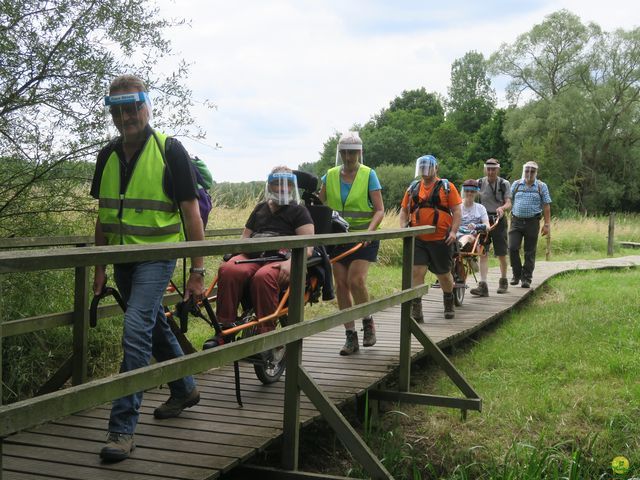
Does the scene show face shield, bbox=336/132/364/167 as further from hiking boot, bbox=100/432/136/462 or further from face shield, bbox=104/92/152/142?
hiking boot, bbox=100/432/136/462

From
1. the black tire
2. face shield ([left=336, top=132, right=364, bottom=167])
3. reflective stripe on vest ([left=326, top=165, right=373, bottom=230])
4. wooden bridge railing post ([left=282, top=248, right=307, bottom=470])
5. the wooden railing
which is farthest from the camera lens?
reflective stripe on vest ([left=326, top=165, right=373, bottom=230])

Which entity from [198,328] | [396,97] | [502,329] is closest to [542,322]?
[502,329]

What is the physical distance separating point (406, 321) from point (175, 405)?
2153 mm

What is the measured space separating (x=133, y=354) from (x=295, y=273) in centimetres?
99

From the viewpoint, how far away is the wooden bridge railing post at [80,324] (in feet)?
15.7

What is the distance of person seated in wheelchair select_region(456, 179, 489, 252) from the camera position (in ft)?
34.0

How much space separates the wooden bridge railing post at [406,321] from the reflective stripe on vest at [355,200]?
24.3 inches

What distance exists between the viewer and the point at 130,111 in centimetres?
394

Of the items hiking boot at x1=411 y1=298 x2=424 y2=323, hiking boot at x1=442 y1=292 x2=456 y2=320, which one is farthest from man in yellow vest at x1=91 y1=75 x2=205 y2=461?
hiking boot at x1=442 y1=292 x2=456 y2=320

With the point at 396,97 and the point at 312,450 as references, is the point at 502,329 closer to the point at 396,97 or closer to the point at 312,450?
the point at 312,450

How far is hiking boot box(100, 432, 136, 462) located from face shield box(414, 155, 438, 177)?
16.2ft

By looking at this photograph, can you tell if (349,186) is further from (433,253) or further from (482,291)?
(482,291)

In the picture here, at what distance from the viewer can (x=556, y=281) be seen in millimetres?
13719

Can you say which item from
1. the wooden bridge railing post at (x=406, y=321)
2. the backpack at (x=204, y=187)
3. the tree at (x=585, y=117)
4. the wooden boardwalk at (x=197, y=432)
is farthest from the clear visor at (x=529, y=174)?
the tree at (x=585, y=117)
